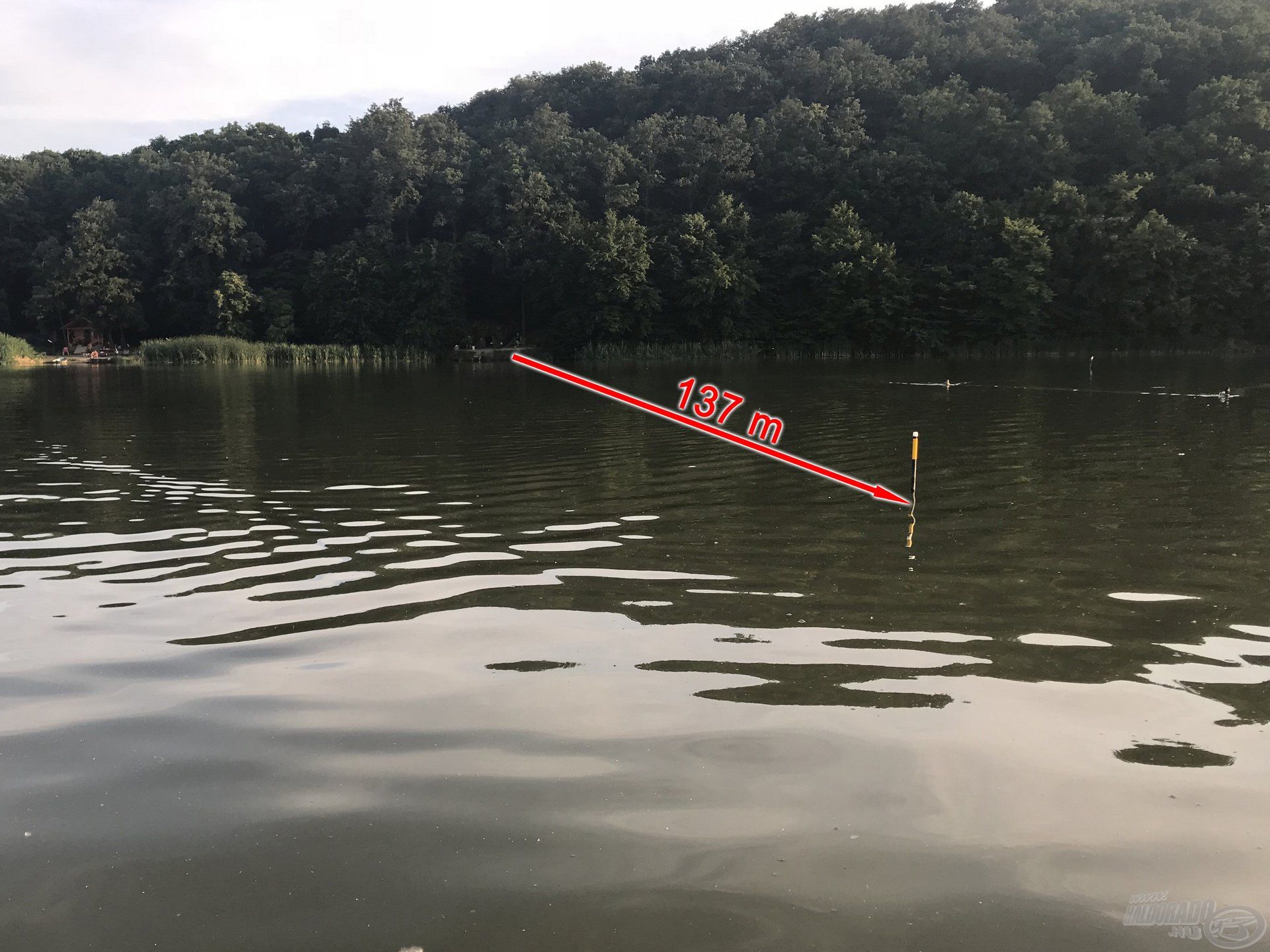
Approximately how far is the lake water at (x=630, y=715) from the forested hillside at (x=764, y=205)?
179ft

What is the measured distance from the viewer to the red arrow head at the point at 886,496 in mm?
11993

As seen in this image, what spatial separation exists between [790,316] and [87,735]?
6521 cm

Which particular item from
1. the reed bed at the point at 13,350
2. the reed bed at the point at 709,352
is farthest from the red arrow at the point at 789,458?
A: the reed bed at the point at 13,350

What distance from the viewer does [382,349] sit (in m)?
70.2

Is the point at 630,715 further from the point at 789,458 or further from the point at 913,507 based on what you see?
the point at 789,458

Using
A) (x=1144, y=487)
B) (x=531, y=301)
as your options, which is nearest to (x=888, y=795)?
(x=1144, y=487)

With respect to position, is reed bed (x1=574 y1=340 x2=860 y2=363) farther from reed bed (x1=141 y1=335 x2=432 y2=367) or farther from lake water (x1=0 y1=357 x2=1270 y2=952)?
lake water (x1=0 y1=357 x2=1270 y2=952)

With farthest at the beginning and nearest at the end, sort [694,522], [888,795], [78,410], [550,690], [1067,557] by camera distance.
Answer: [78,410] < [694,522] < [1067,557] < [550,690] < [888,795]

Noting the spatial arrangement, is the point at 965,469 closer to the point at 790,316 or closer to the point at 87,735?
the point at 87,735

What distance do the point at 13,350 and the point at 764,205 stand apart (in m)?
50.8

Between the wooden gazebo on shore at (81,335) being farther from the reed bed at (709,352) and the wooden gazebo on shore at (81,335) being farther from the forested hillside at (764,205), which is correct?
the reed bed at (709,352)

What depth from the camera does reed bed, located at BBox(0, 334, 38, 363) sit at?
58812 mm

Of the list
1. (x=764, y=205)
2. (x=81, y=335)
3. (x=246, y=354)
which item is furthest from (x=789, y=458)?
(x=81, y=335)

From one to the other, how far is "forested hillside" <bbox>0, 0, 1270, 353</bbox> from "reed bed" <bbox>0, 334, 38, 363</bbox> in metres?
13.0
